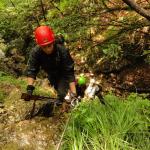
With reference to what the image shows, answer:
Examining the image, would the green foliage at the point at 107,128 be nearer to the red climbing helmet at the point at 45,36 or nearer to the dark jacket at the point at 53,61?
the dark jacket at the point at 53,61

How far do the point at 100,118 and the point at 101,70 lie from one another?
414 cm

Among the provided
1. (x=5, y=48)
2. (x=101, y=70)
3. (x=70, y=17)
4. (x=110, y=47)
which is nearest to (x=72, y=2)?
(x=70, y=17)

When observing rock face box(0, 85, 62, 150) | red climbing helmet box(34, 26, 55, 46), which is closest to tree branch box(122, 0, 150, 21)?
red climbing helmet box(34, 26, 55, 46)

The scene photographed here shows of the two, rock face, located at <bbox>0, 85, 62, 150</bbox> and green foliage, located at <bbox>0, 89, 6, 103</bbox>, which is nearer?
rock face, located at <bbox>0, 85, 62, 150</bbox>

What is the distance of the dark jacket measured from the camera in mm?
6992

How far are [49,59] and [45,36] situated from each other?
21.9 inches

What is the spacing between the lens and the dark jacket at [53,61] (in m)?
6.99

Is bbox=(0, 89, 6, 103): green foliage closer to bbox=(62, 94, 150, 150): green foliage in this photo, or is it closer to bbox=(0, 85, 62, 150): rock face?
bbox=(0, 85, 62, 150): rock face

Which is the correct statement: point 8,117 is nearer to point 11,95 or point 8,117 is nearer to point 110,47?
point 11,95

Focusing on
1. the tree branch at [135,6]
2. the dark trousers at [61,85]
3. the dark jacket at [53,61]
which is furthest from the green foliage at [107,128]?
the tree branch at [135,6]

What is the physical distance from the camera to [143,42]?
1002 centimetres

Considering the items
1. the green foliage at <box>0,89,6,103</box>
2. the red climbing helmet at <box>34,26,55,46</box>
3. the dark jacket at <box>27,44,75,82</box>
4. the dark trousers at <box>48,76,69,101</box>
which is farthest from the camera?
the green foliage at <box>0,89,6,103</box>

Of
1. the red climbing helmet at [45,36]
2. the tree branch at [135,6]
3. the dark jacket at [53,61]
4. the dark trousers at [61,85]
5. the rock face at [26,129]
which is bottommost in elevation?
the rock face at [26,129]

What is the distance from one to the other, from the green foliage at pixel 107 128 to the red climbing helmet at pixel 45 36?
1131 millimetres
